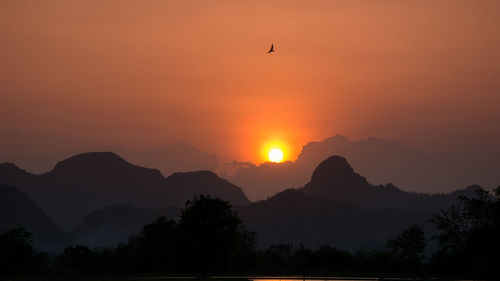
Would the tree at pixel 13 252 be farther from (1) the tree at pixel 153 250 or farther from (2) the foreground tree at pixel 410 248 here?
(2) the foreground tree at pixel 410 248

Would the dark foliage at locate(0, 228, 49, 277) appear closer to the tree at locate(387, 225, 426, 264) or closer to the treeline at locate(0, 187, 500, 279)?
the treeline at locate(0, 187, 500, 279)

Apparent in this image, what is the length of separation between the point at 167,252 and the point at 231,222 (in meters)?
22.1

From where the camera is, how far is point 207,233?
11319 cm

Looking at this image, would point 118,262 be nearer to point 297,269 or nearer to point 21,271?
Result: point 21,271

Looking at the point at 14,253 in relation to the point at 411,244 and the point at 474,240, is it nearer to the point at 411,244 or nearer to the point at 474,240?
the point at 411,244

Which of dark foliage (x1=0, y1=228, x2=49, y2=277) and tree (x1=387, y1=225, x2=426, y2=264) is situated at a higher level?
tree (x1=387, y1=225, x2=426, y2=264)

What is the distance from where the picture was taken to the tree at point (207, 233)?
112m

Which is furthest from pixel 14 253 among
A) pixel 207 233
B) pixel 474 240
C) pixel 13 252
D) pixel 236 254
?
pixel 474 240

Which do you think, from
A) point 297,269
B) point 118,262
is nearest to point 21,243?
point 118,262

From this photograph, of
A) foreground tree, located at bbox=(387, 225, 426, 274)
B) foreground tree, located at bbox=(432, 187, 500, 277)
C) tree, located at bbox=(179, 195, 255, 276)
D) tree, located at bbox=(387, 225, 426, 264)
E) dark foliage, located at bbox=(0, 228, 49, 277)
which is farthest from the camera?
tree, located at bbox=(387, 225, 426, 264)

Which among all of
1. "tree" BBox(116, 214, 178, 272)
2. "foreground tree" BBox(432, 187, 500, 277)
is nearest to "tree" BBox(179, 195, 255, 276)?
"tree" BBox(116, 214, 178, 272)

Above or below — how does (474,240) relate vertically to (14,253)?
above

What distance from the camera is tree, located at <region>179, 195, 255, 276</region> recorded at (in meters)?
112

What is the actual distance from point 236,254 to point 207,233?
18.8m
